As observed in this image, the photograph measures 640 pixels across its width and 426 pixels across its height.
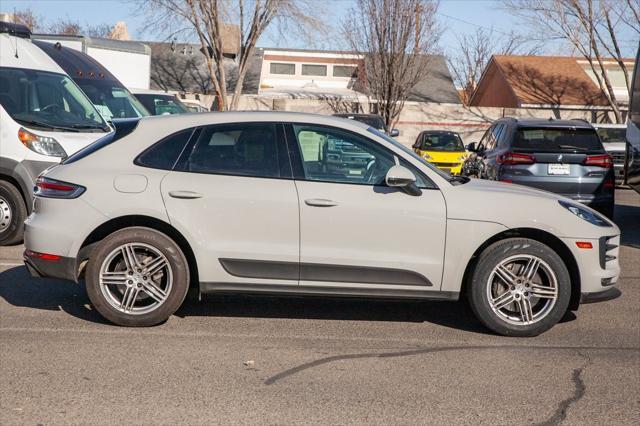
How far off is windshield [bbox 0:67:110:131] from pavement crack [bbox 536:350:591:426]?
22.7 feet

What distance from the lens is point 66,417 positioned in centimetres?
432

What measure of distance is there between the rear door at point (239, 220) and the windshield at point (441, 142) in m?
20.8

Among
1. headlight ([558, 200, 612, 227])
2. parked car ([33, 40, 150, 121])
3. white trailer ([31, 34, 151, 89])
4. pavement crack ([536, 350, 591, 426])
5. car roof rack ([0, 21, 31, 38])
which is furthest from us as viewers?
white trailer ([31, 34, 151, 89])

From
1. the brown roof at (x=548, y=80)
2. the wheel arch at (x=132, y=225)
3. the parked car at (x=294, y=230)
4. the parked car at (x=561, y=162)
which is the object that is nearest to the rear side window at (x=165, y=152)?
the parked car at (x=294, y=230)

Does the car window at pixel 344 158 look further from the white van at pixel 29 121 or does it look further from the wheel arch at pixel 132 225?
the white van at pixel 29 121

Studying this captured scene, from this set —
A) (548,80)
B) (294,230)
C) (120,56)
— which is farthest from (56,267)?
(548,80)

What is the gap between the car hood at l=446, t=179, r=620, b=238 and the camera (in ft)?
19.7

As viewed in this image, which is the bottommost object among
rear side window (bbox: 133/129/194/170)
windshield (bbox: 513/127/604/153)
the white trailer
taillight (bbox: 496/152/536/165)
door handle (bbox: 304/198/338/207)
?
taillight (bbox: 496/152/536/165)

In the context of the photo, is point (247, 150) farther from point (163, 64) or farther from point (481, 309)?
point (163, 64)

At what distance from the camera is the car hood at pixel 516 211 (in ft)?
19.7

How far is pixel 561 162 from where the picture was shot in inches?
436

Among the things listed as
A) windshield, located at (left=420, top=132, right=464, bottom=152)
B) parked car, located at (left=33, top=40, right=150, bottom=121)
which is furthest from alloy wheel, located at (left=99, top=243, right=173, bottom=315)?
windshield, located at (left=420, top=132, right=464, bottom=152)

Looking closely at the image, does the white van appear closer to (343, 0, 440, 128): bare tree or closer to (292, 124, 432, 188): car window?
(292, 124, 432, 188): car window

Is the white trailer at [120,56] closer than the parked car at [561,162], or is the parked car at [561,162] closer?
the parked car at [561,162]
